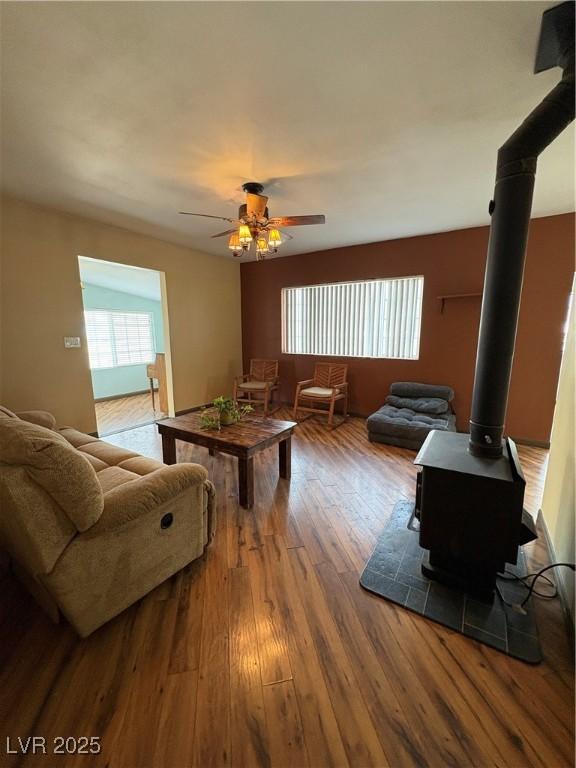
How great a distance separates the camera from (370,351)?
458cm

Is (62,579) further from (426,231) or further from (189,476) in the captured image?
(426,231)

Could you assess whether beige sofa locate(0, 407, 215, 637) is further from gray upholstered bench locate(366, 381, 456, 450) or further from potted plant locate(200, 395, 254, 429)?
gray upholstered bench locate(366, 381, 456, 450)

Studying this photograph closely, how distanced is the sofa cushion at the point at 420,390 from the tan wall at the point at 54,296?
10.7 ft

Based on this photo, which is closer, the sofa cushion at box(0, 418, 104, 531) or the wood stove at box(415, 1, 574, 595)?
the sofa cushion at box(0, 418, 104, 531)

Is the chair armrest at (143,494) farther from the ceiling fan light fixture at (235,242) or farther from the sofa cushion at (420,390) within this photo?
the sofa cushion at (420,390)

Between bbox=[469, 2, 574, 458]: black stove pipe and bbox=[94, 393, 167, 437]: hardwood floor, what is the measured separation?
415 cm

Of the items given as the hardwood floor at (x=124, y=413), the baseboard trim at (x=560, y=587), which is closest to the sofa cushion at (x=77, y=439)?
the hardwood floor at (x=124, y=413)

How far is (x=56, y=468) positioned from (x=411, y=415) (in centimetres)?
351

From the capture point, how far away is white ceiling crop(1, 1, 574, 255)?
46.9 inches

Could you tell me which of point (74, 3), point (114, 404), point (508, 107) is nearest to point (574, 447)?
point (508, 107)

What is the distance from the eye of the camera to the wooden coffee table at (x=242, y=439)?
2.22 metres

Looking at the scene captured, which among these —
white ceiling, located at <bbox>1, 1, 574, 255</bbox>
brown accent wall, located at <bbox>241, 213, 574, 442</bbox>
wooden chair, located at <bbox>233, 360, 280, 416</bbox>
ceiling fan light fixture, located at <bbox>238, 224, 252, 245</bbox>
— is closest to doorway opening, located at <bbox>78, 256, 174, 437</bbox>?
wooden chair, located at <bbox>233, 360, 280, 416</bbox>

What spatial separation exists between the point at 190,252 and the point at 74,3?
3505 mm

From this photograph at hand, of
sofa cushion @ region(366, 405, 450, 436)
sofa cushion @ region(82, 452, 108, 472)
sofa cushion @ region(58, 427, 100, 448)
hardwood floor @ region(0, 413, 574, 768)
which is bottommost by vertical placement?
hardwood floor @ region(0, 413, 574, 768)
